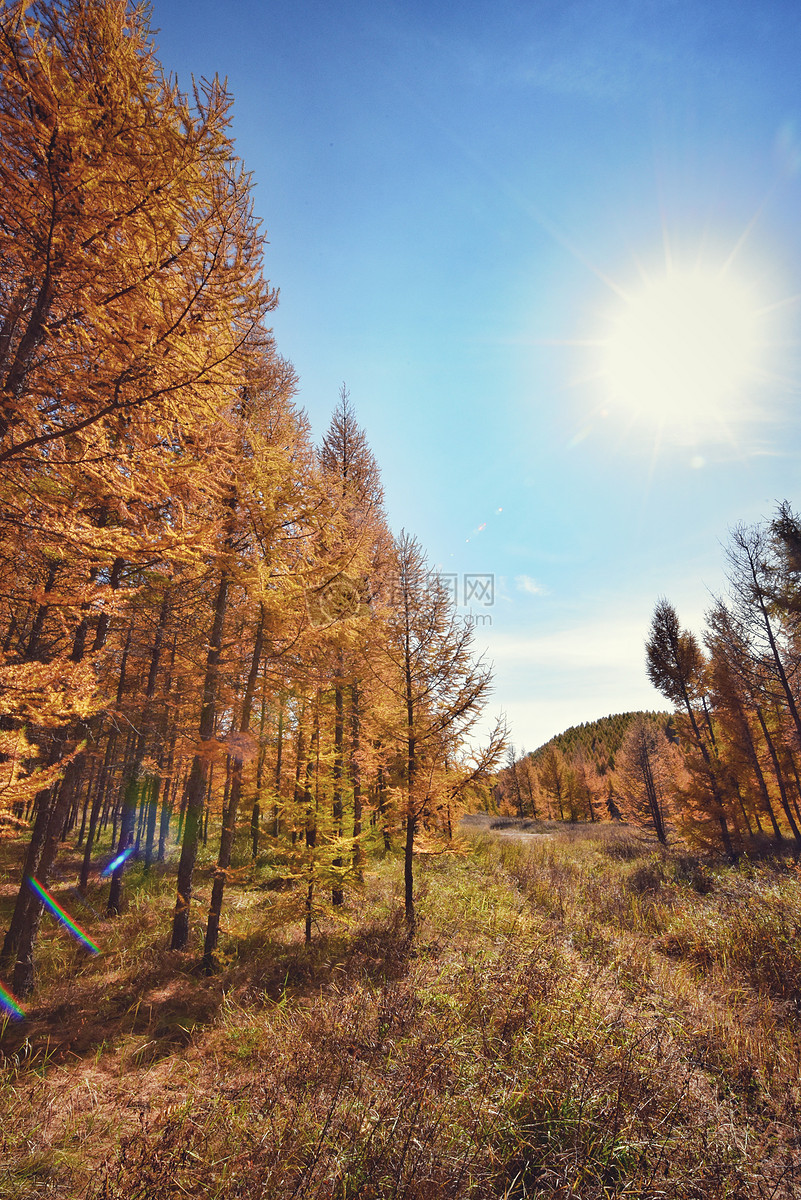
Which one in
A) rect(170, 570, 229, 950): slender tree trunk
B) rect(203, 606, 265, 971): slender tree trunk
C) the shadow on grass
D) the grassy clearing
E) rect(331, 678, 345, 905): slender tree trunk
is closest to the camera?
the grassy clearing

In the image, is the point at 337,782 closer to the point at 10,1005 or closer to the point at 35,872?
the point at 35,872

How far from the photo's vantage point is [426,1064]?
4.08 m

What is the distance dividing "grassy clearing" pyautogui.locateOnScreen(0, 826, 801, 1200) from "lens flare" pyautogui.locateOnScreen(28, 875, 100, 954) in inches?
18.5

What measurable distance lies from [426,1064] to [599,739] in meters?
84.0

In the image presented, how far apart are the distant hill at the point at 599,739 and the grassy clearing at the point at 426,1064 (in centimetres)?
4425

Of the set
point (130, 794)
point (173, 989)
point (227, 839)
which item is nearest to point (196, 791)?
point (227, 839)

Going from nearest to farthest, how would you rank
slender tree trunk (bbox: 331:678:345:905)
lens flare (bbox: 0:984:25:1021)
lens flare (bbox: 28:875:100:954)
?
lens flare (bbox: 0:984:25:1021) → lens flare (bbox: 28:875:100:954) → slender tree trunk (bbox: 331:678:345:905)

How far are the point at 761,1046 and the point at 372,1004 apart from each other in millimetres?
4794

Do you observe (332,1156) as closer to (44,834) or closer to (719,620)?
(44,834)

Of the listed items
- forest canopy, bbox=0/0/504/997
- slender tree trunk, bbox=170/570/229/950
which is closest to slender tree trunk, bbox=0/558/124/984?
forest canopy, bbox=0/0/504/997

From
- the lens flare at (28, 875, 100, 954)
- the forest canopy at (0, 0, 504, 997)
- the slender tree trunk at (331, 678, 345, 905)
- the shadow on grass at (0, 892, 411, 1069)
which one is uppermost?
the forest canopy at (0, 0, 504, 997)

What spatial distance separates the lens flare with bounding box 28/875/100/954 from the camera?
7312mm

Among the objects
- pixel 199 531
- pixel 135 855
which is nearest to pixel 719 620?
pixel 199 531

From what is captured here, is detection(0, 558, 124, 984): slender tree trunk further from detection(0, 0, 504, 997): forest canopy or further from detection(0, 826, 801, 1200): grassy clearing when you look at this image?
detection(0, 826, 801, 1200): grassy clearing
